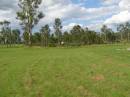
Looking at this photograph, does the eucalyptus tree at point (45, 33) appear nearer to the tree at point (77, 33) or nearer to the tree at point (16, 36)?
the tree at point (77, 33)

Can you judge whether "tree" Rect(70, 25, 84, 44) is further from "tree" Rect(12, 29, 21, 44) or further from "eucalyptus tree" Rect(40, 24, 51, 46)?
"tree" Rect(12, 29, 21, 44)

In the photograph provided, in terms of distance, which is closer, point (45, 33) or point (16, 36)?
point (45, 33)

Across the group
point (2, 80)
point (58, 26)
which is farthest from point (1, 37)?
point (2, 80)

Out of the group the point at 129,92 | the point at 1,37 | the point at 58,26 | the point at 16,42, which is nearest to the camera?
the point at 129,92

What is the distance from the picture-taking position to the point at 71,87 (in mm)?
13562

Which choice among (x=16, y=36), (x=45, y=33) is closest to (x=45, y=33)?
(x=45, y=33)

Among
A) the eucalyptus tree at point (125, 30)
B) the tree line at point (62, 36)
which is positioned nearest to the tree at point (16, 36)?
the tree line at point (62, 36)

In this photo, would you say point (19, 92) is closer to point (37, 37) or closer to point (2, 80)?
point (2, 80)

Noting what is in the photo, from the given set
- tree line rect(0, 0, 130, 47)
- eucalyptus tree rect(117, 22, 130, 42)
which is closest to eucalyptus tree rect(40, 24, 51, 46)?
tree line rect(0, 0, 130, 47)

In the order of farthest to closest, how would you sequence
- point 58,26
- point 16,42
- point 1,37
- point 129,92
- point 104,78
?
point 16,42 < point 1,37 < point 58,26 < point 104,78 < point 129,92

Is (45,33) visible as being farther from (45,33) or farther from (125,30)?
(125,30)

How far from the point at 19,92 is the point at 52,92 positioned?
60.6 inches

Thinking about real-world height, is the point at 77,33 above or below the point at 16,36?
above

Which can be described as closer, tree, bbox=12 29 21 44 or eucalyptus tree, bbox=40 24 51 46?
eucalyptus tree, bbox=40 24 51 46
